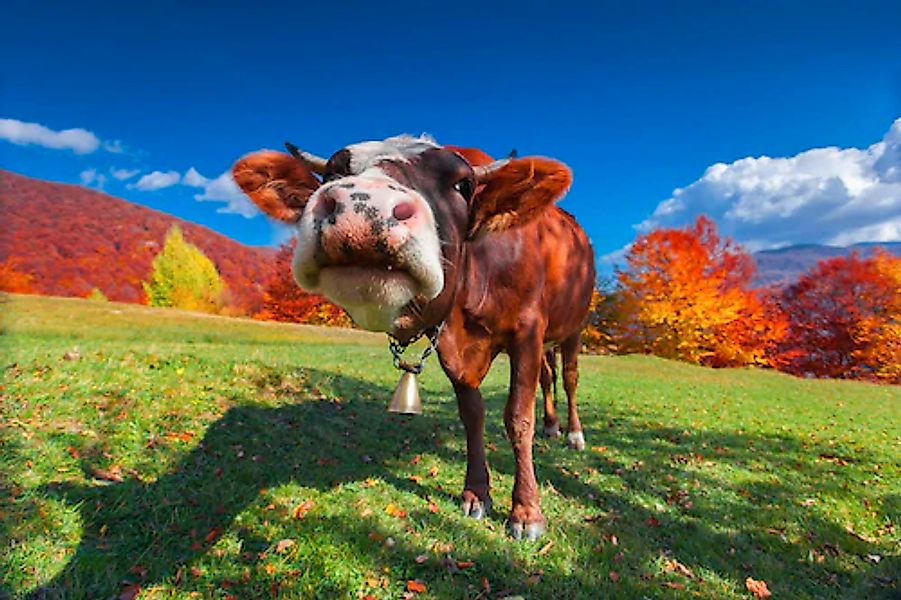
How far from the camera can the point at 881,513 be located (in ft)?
19.2

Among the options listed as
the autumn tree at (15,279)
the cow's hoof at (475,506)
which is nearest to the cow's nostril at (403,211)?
the cow's hoof at (475,506)

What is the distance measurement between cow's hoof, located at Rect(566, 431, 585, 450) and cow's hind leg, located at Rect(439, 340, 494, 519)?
120 inches

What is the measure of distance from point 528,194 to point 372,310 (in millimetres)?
1490

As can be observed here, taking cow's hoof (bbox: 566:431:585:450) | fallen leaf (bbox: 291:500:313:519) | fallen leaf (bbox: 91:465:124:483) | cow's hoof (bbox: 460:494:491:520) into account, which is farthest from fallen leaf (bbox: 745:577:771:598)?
fallen leaf (bbox: 91:465:124:483)

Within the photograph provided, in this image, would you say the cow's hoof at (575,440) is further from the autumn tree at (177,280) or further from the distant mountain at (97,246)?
the autumn tree at (177,280)

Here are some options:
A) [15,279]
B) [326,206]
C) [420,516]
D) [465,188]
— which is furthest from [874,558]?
[15,279]

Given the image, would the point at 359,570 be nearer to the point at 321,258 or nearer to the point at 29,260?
the point at 321,258

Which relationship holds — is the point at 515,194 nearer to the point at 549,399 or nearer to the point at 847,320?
the point at 549,399

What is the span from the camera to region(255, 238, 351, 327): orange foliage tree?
51875mm

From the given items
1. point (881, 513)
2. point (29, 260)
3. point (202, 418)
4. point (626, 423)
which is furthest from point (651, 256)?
point (29, 260)

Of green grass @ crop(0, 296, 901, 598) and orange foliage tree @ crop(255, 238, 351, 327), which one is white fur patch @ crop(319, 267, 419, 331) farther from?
orange foliage tree @ crop(255, 238, 351, 327)

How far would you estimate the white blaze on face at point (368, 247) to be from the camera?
245 cm

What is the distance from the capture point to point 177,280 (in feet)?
198

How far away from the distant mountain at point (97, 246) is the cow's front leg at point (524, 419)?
62.2 metres
